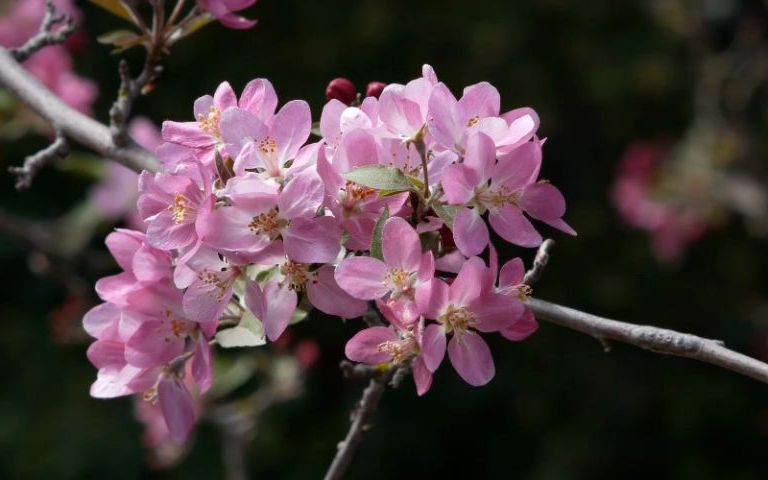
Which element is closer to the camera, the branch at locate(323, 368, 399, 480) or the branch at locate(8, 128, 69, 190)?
the branch at locate(323, 368, 399, 480)

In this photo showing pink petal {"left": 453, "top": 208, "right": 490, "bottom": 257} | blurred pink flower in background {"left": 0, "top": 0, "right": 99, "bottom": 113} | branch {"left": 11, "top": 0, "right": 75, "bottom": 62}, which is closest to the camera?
pink petal {"left": 453, "top": 208, "right": 490, "bottom": 257}

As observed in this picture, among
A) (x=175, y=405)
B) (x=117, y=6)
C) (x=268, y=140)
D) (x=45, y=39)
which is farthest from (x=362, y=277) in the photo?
(x=45, y=39)

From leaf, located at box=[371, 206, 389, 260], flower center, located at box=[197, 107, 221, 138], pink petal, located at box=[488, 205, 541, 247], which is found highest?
flower center, located at box=[197, 107, 221, 138]

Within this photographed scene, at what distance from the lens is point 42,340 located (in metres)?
3.26

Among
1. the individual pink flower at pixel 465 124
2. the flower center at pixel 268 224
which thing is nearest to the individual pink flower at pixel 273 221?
the flower center at pixel 268 224

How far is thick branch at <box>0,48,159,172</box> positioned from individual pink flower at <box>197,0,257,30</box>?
151 millimetres

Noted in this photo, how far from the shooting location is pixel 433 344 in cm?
77

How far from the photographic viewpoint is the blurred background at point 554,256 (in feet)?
10.4

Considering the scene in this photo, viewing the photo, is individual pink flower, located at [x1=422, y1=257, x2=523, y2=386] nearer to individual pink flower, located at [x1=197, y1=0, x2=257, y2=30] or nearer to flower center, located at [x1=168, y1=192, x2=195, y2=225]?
flower center, located at [x1=168, y1=192, x2=195, y2=225]

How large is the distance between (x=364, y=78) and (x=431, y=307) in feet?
8.95

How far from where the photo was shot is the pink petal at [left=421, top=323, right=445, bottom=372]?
2.51ft

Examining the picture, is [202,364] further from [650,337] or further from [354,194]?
[650,337]

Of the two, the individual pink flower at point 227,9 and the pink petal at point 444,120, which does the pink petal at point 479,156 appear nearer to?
the pink petal at point 444,120

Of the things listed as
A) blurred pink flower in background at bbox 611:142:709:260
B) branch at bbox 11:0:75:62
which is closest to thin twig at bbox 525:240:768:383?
branch at bbox 11:0:75:62
